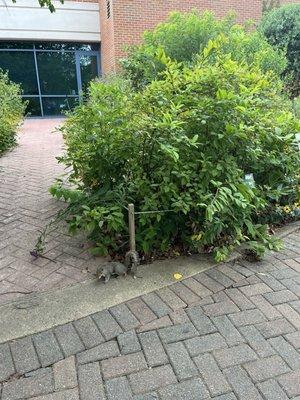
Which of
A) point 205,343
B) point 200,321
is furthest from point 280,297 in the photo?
point 205,343

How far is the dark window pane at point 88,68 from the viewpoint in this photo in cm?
1569

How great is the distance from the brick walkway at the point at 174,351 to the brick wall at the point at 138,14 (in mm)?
11666

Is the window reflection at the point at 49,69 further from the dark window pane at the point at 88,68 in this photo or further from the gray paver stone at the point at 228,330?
the gray paver stone at the point at 228,330

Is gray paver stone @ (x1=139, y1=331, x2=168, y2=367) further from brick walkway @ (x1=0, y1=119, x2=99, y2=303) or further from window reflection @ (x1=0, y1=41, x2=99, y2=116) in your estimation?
window reflection @ (x1=0, y1=41, x2=99, y2=116)

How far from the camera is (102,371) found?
1.93 meters

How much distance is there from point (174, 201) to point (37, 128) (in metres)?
10.8

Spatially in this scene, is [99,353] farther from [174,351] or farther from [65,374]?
[174,351]

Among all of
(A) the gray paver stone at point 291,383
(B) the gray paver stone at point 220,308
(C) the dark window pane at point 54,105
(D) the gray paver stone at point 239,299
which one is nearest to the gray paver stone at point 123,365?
(B) the gray paver stone at point 220,308

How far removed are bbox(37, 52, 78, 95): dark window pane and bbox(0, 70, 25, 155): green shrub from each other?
4.71 metres

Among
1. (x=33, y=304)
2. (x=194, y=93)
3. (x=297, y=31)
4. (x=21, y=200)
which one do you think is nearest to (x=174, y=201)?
(x=194, y=93)

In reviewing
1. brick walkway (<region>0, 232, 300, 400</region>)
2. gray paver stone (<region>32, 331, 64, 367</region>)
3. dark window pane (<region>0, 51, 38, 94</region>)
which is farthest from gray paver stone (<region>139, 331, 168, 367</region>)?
dark window pane (<region>0, 51, 38, 94</region>)

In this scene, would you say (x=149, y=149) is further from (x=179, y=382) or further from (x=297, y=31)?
(x=297, y=31)

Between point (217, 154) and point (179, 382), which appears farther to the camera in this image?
point (217, 154)

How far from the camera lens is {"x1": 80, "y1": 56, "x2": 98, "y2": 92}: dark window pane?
15688mm
